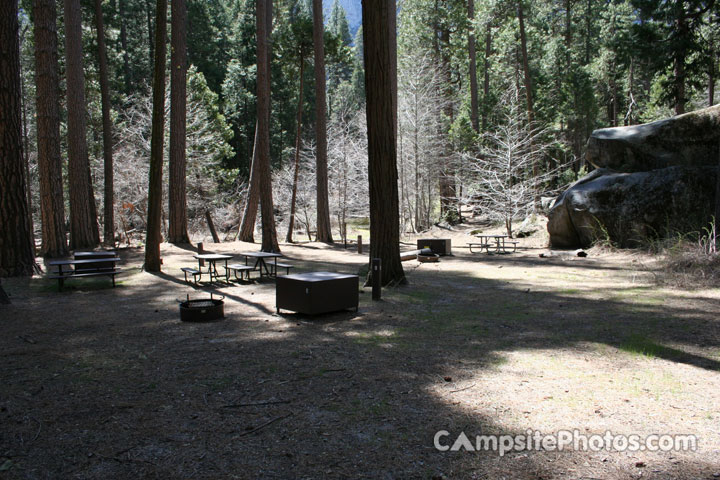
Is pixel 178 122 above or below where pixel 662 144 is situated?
above

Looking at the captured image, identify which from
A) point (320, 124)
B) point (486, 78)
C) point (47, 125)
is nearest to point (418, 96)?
point (320, 124)

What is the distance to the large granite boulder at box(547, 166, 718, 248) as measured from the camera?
1197cm

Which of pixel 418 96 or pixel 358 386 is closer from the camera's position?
pixel 358 386

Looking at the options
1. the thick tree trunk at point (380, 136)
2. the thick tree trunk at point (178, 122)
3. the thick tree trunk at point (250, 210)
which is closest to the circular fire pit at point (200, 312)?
the thick tree trunk at point (380, 136)

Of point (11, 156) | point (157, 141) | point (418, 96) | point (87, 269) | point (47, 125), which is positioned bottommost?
point (87, 269)

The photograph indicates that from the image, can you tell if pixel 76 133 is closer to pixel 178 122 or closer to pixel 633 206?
pixel 178 122

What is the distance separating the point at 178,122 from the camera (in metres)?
15.8

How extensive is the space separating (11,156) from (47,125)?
9.94 feet

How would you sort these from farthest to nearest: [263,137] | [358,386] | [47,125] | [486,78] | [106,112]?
1. [486,78]
2. [106,112]
3. [263,137]
4. [47,125]
5. [358,386]

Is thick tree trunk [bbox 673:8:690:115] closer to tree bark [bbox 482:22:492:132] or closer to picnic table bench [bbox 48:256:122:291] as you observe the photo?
tree bark [bbox 482:22:492:132]

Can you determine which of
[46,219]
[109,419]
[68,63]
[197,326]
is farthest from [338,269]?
[68,63]

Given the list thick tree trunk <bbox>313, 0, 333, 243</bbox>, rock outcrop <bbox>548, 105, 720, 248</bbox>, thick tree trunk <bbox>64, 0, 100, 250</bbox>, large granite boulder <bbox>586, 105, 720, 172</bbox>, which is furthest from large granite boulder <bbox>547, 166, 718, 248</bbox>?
thick tree trunk <bbox>64, 0, 100, 250</bbox>

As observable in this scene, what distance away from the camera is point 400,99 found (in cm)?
2505

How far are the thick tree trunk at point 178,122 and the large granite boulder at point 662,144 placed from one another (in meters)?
13.2
